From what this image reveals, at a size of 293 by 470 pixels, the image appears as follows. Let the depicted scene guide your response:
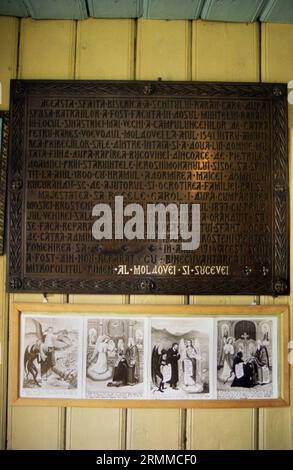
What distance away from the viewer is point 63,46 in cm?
158

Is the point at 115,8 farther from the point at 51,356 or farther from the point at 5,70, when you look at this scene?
the point at 51,356

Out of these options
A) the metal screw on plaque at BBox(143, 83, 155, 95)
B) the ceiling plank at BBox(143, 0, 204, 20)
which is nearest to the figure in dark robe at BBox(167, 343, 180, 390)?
the metal screw on plaque at BBox(143, 83, 155, 95)

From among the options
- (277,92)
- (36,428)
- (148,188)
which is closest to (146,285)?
(148,188)

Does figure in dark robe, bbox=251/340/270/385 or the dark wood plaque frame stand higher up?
the dark wood plaque frame

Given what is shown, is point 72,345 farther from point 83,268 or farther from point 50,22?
point 50,22

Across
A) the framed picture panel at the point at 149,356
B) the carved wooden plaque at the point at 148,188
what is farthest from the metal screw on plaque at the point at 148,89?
the framed picture panel at the point at 149,356

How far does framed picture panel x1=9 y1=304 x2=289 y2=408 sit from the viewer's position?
1.51 m

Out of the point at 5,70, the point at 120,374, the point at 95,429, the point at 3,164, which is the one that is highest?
the point at 5,70

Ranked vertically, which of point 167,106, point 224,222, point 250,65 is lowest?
point 224,222

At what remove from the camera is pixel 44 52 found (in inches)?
62.1

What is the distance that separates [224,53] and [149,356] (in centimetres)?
141

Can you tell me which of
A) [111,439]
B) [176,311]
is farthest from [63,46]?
[111,439]

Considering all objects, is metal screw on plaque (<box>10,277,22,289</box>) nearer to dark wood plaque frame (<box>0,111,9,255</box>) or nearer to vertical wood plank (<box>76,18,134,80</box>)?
dark wood plaque frame (<box>0,111,9,255</box>)

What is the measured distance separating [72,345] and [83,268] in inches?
13.6
